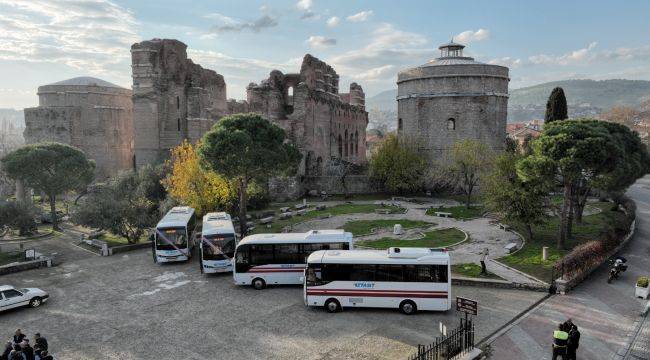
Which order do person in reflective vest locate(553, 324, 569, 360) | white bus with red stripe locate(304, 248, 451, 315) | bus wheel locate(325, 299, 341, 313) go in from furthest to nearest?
bus wheel locate(325, 299, 341, 313)
white bus with red stripe locate(304, 248, 451, 315)
person in reflective vest locate(553, 324, 569, 360)

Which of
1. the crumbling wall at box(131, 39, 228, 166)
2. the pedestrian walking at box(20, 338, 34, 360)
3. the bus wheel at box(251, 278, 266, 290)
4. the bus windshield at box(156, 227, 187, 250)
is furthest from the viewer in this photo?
the crumbling wall at box(131, 39, 228, 166)

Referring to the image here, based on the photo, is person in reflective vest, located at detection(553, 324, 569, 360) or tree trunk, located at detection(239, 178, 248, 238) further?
tree trunk, located at detection(239, 178, 248, 238)

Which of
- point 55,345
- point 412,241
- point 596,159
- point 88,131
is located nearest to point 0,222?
point 55,345

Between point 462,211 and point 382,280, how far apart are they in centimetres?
2511

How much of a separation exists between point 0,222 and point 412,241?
105ft

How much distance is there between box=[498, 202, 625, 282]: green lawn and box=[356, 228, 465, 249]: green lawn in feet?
14.3

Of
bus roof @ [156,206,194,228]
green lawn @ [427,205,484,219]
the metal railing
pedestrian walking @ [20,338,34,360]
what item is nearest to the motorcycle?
the metal railing

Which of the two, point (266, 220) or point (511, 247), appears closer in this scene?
point (511, 247)

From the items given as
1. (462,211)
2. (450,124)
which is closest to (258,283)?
(462,211)

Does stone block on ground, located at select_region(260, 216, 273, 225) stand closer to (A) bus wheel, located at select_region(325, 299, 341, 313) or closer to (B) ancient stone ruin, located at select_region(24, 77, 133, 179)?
(A) bus wheel, located at select_region(325, 299, 341, 313)

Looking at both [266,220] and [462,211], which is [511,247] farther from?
[266,220]

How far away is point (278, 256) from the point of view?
870 inches

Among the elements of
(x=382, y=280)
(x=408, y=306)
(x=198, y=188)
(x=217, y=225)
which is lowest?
(x=408, y=306)

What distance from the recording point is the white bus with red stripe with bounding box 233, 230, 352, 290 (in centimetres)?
2194
